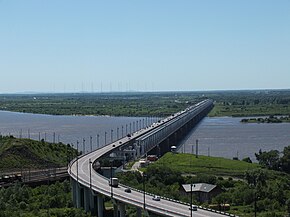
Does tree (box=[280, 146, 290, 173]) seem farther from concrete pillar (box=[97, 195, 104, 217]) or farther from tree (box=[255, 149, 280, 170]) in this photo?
concrete pillar (box=[97, 195, 104, 217])

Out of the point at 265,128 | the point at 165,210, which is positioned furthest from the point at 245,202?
the point at 265,128

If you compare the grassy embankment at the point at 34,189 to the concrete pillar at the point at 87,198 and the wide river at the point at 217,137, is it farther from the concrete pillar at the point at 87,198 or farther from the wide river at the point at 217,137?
the wide river at the point at 217,137

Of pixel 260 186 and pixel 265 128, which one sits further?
pixel 265 128

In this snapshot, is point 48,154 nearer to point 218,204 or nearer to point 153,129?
point 153,129

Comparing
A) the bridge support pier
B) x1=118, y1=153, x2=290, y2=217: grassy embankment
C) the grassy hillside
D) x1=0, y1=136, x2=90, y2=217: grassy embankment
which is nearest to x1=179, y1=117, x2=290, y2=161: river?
x1=118, y1=153, x2=290, y2=217: grassy embankment

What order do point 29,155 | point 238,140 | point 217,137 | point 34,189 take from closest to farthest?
1. point 34,189
2. point 29,155
3. point 238,140
4. point 217,137

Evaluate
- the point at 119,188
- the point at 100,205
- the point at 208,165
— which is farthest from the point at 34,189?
the point at 208,165

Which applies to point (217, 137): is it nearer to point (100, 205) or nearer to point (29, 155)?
point (29, 155)
